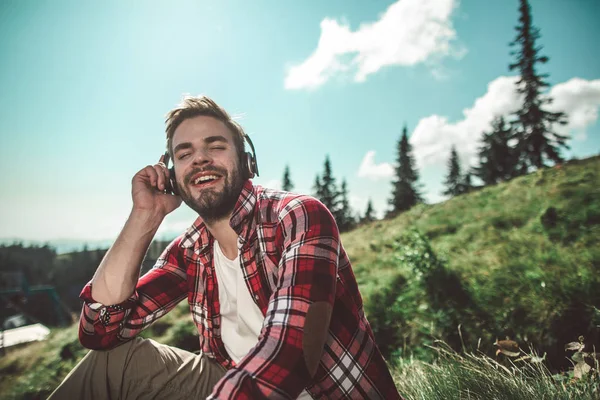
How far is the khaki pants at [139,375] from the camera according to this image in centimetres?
Result: 155

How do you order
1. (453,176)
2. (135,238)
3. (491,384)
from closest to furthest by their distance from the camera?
(491,384) < (135,238) < (453,176)

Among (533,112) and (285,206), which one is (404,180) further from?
(285,206)

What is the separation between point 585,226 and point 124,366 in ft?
21.1

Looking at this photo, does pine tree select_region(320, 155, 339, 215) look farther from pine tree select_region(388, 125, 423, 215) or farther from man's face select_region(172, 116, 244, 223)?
man's face select_region(172, 116, 244, 223)

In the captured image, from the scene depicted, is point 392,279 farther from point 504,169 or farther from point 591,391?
point 504,169

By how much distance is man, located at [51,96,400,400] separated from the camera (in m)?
1.03

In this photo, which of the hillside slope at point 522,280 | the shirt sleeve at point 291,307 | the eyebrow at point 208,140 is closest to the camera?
the shirt sleeve at point 291,307

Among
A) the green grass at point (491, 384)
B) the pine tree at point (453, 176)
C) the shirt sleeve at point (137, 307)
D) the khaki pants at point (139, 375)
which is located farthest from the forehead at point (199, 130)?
the pine tree at point (453, 176)

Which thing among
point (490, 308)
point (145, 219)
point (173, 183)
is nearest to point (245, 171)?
point (173, 183)

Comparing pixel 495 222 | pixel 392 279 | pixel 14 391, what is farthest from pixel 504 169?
pixel 14 391

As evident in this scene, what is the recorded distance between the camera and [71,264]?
153ft

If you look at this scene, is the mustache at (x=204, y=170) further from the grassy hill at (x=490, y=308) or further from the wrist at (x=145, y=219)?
the grassy hill at (x=490, y=308)

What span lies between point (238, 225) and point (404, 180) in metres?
32.6

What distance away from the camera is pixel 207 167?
1.96 m
